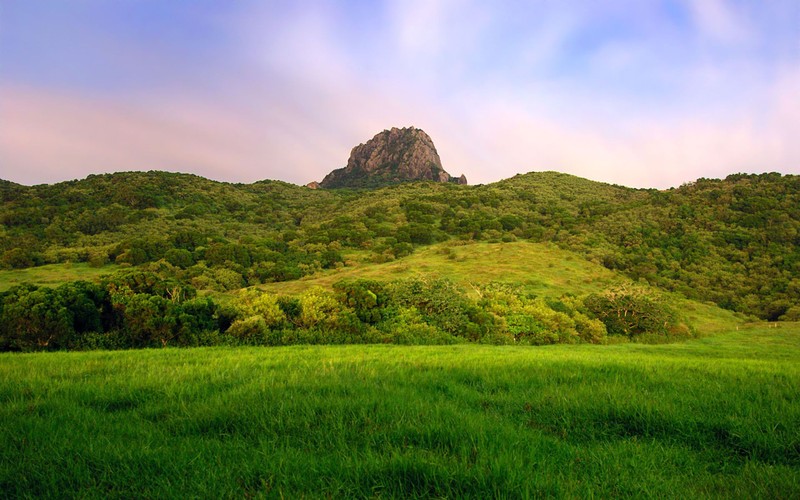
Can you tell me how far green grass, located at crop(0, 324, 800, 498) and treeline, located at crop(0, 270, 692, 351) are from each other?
880 cm

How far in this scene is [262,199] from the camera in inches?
5059

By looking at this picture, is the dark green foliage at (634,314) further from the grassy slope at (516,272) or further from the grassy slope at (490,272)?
the grassy slope at (516,272)

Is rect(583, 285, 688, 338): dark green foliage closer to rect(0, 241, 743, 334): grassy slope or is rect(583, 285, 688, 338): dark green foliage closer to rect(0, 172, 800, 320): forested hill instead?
rect(0, 241, 743, 334): grassy slope

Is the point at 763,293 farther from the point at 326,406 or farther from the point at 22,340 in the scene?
the point at 22,340

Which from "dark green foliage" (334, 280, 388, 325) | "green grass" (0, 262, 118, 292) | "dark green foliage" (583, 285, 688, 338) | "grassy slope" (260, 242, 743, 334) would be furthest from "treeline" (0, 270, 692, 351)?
"green grass" (0, 262, 118, 292)

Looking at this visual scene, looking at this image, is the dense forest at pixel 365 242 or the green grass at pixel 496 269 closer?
the dense forest at pixel 365 242

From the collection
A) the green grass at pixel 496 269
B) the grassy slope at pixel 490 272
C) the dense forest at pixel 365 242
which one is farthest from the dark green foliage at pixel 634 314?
the green grass at pixel 496 269

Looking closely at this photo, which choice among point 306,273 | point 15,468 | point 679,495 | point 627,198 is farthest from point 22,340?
point 627,198

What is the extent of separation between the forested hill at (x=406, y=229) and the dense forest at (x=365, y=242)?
375mm

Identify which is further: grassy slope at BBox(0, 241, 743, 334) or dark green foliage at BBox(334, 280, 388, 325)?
grassy slope at BBox(0, 241, 743, 334)

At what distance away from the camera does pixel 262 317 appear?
16.9 m

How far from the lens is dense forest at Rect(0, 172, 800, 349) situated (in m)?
17.3

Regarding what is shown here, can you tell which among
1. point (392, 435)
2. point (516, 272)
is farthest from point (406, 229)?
point (392, 435)

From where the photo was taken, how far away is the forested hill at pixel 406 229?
192ft
